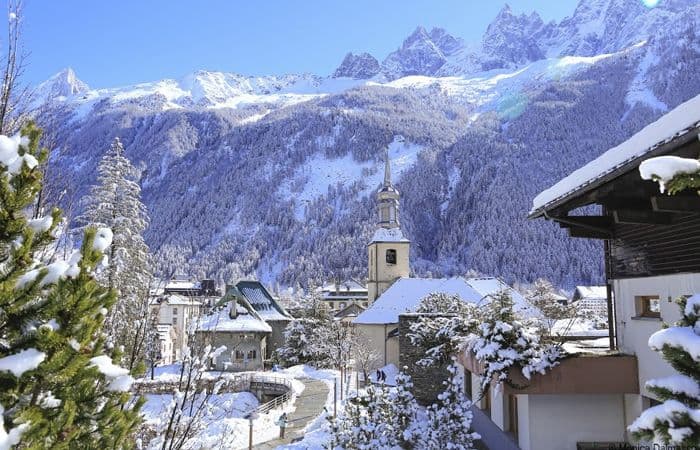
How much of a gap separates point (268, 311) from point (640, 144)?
5298 cm

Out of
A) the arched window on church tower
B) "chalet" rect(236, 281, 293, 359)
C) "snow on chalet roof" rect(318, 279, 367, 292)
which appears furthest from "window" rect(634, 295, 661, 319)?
"snow on chalet roof" rect(318, 279, 367, 292)

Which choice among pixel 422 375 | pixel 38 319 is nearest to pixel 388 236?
pixel 422 375

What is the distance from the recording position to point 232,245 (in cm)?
18425

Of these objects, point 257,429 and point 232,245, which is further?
point 232,245

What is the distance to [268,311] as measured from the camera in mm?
56969

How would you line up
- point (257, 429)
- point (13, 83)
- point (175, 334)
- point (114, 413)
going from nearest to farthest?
point (114, 413), point (13, 83), point (257, 429), point (175, 334)

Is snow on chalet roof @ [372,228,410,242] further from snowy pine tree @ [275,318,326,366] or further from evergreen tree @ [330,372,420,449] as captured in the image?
evergreen tree @ [330,372,420,449]

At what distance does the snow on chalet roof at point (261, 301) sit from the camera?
56.2 meters

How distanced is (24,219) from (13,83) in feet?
8.51

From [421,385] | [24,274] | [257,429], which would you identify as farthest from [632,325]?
[257,429]

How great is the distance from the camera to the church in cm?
3891

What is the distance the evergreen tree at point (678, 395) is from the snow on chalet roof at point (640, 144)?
265 cm

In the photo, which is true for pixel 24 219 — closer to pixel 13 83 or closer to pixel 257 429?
pixel 13 83

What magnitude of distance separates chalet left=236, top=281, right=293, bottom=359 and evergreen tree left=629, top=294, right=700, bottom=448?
50748 millimetres
